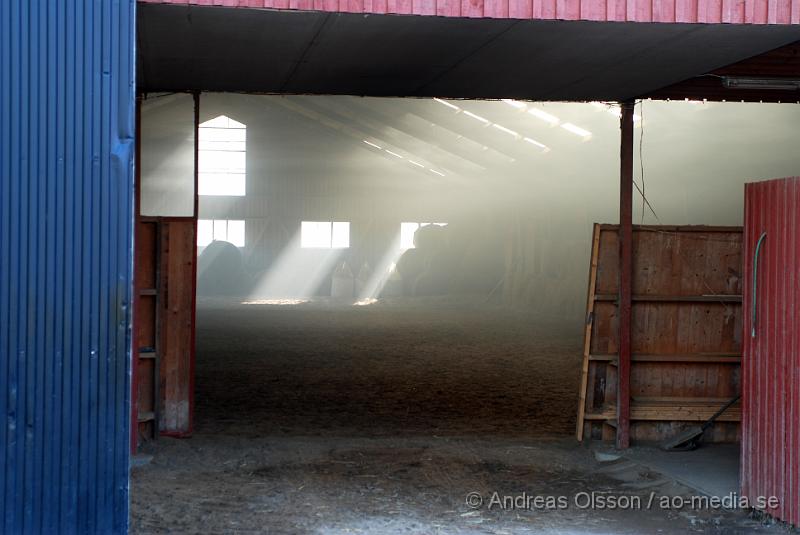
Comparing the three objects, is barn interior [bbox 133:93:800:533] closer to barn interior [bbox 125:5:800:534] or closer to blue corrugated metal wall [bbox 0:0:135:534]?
barn interior [bbox 125:5:800:534]

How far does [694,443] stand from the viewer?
8.27m

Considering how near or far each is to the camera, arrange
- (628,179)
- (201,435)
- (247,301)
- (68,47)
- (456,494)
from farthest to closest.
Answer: (247,301) → (201,435) → (628,179) → (456,494) → (68,47)

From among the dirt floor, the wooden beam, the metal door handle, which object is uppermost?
the metal door handle

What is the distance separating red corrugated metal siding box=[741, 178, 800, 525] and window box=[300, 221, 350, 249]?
30.4 m

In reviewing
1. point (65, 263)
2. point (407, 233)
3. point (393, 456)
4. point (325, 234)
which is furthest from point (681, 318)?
point (325, 234)

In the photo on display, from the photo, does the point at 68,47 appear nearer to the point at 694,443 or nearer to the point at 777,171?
the point at 694,443

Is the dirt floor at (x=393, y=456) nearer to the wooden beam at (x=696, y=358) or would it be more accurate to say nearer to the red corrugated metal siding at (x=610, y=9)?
the wooden beam at (x=696, y=358)

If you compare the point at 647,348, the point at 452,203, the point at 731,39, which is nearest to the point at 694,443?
the point at 647,348

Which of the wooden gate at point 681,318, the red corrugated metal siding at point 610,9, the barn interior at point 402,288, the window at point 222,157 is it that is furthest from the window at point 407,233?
the red corrugated metal siding at point 610,9

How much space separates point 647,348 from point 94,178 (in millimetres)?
5548

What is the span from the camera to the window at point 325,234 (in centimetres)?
3634

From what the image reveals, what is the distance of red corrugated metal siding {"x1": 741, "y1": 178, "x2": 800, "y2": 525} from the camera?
5.79 metres

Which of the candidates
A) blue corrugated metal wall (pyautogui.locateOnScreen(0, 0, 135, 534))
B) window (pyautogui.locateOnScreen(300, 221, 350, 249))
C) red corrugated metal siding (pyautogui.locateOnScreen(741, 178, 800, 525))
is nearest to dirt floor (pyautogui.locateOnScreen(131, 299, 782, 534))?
red corrugated metal siding (pyautogui.locateOnScreen(741, 178, 800, 525))

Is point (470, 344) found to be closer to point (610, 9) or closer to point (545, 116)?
point (545, 116)
